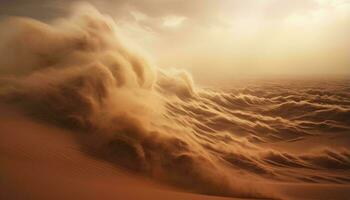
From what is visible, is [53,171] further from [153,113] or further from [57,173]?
[153,113]

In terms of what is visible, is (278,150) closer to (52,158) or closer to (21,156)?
(52,158)

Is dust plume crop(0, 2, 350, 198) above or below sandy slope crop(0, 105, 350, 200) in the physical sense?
above

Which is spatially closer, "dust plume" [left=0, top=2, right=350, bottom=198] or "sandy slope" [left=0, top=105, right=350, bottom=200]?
"sandy slope" [left=0, top=105, right=350, bottom=200]

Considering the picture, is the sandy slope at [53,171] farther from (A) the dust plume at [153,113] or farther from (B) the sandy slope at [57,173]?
(A) the dust plume at [153,113]

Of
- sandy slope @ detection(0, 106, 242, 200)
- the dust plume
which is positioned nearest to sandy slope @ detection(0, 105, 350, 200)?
sandy slope @ detection(0, 106, 242, 200)

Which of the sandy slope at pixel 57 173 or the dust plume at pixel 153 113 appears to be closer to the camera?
the sandy slope at pixel 57 173

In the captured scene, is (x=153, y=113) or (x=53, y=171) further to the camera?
(x=153, y=113)

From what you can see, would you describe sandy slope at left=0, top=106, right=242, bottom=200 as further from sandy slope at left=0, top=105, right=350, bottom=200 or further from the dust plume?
the dust plume

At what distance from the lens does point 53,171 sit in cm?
361

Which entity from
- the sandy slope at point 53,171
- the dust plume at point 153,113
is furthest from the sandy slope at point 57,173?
the dust plume at point 153,113

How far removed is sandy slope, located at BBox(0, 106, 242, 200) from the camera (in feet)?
10.7

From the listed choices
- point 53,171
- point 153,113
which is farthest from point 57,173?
point 153,113

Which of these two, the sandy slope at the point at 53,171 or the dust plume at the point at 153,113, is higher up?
the dust plume at the point at 153,113

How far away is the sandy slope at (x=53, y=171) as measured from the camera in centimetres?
325
